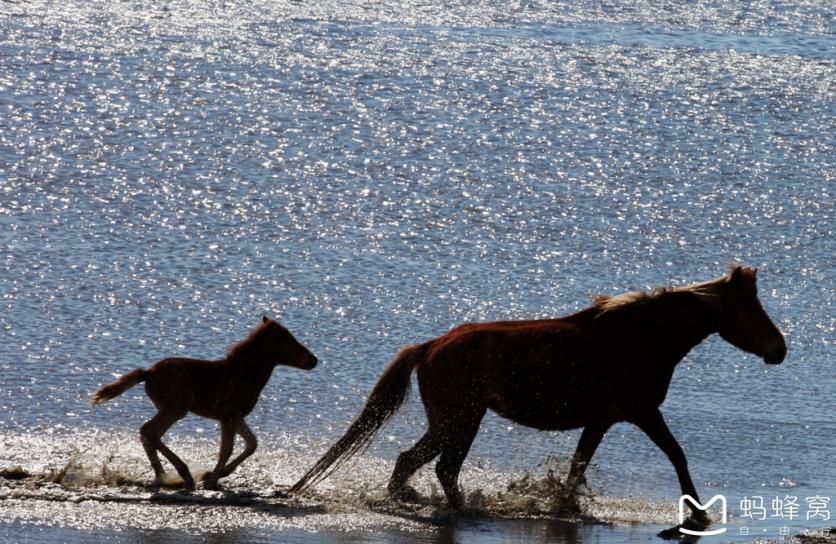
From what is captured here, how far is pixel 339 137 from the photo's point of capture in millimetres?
15414

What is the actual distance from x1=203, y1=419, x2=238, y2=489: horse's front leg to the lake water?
18cm

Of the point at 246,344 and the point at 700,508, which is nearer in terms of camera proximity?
the point at 700,508

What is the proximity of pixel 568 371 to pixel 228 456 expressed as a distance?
1.81 m

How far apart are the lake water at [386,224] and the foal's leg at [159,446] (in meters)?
0.22

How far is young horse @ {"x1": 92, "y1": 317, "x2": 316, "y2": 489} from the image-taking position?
8.02 m

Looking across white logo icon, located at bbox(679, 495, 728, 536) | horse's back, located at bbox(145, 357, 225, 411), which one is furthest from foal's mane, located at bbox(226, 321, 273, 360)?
white logo icon, located at bbox(679, 495, 728, 536)

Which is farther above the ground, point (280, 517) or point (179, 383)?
point (179, 383)

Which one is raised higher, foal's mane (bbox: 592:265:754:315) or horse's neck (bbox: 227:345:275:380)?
foal's mane (bbox: 592:265:754:315)

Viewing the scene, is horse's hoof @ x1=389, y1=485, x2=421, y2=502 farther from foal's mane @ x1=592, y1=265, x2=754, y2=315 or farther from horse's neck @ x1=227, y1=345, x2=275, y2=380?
foal's mane @ x1=592, y1=265, x2=754, y2=315

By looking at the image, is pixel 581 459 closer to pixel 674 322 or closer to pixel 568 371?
pixel 568 371

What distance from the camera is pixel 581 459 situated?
822 centimetres

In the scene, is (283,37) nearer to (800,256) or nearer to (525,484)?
(800,256)

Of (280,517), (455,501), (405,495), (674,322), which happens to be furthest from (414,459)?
(674,322)

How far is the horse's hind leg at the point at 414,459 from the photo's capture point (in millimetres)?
8094
